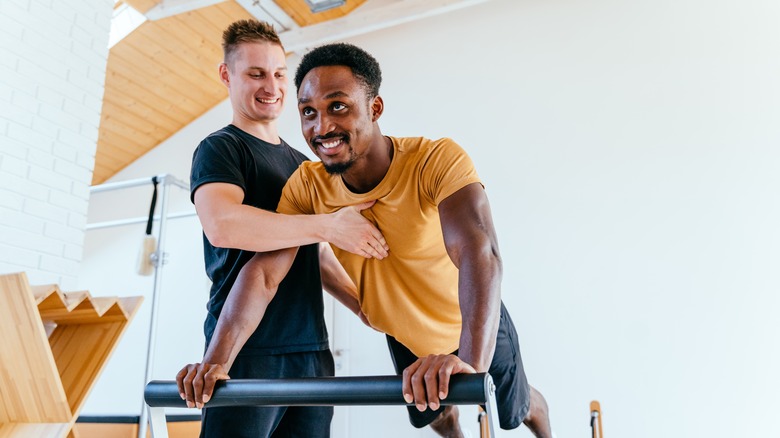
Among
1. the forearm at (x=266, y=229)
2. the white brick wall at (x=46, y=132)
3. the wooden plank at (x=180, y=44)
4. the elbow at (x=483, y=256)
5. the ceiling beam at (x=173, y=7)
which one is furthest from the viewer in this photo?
the wooden plank at (x=180, y=44)

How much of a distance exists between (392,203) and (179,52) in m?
3.79

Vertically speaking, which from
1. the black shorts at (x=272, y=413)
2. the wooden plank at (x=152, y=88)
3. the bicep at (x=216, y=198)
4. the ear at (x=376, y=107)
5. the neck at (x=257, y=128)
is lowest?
the black shorts at (x=272, y=413)

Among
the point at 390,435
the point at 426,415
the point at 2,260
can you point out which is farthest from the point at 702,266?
the point at 2,260

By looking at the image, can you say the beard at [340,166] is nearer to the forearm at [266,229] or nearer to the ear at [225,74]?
the forearm at [266,229]

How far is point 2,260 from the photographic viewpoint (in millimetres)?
2852

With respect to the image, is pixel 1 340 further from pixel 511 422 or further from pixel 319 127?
pixel 511 422

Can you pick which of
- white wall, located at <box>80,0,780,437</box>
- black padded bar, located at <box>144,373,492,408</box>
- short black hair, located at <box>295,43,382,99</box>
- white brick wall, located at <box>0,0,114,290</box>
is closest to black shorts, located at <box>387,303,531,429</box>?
short black hair, located at <box>295,43,382,99</box>

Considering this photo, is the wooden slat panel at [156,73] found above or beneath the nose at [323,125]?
above

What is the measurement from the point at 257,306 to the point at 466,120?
3.26 m

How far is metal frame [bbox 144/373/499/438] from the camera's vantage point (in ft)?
2.96

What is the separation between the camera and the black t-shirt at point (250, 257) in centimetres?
172

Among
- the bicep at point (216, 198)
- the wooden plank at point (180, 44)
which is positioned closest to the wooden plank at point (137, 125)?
the wooden plank at point (180, 44)

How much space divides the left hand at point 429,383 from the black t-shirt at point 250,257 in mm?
822

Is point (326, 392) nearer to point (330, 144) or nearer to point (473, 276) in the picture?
point (473, 276)
